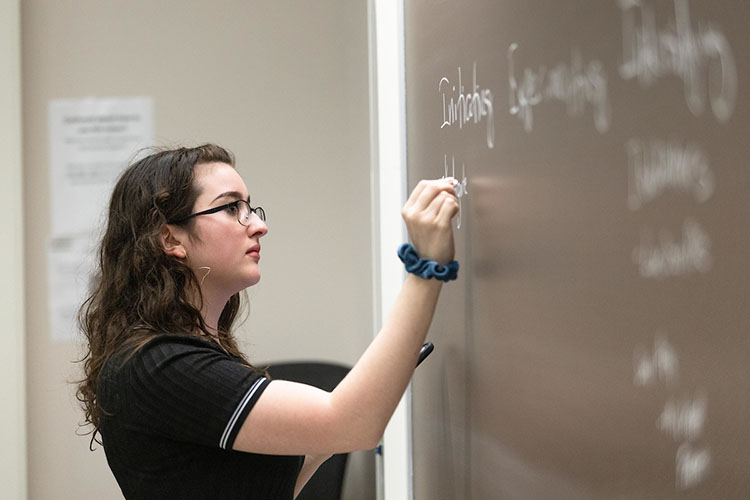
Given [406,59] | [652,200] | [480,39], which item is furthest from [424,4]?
[652,200]

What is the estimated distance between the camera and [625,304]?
58cm

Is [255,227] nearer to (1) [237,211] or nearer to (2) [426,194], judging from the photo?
(1) [237,211]

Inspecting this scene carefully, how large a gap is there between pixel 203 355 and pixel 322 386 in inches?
64.5

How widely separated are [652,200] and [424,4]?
702 mm

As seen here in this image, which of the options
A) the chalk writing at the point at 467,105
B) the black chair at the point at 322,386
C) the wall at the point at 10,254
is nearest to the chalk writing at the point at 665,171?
the chalk writing at the point at 467,105

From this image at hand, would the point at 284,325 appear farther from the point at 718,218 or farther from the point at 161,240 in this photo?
the point at 718,218

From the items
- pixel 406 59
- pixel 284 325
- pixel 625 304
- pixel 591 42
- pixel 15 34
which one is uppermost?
pixel 15 34

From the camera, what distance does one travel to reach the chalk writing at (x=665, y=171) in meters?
0.48

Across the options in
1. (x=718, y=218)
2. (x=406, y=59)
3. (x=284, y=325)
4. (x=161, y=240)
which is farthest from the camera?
(x=284, y=325)

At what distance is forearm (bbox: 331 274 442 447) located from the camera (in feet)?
2.83

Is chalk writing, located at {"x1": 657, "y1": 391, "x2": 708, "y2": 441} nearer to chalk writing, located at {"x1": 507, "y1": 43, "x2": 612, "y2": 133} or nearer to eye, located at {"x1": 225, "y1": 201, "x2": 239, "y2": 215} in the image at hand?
chalk writing, located at {"x1": 507, "y1": 43, "x2": 612, "y2": 133}

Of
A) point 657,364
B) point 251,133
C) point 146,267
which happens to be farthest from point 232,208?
point 251,133

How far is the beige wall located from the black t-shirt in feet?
5.29

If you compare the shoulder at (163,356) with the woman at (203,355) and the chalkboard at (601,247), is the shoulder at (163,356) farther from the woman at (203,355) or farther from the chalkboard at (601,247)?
the chalkboard at (601,247)
